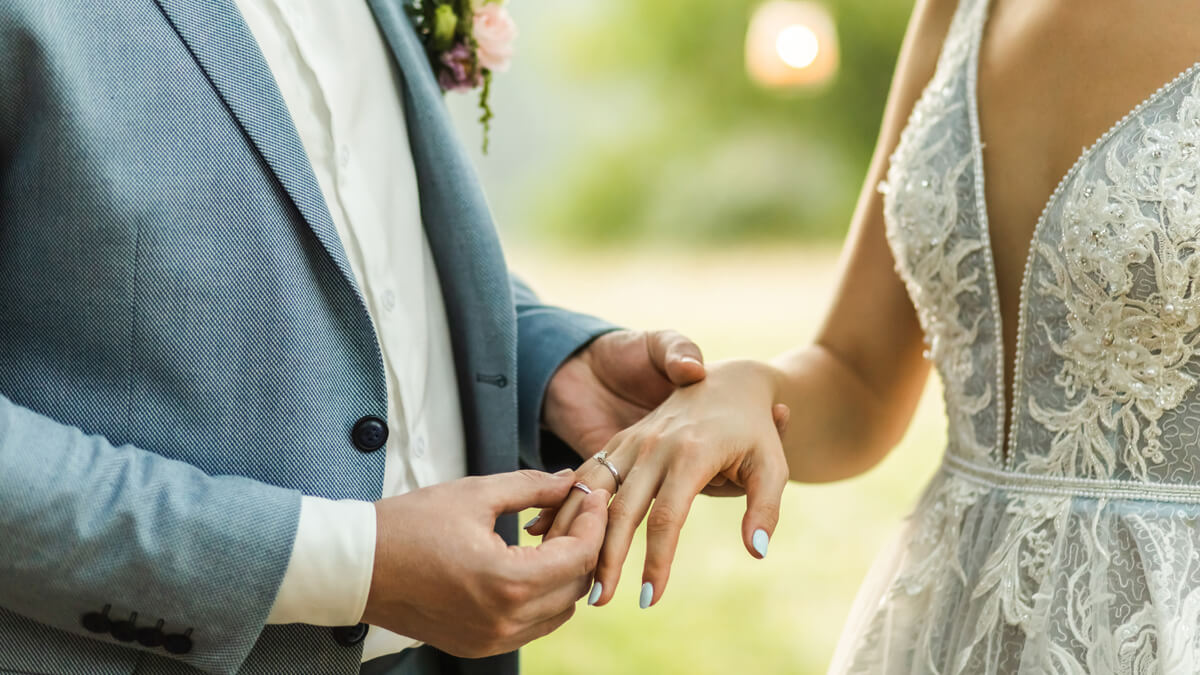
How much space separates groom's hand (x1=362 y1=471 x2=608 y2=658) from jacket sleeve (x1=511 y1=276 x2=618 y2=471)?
39cm

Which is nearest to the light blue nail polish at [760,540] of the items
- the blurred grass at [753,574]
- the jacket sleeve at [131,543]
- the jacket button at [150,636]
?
the jacket sleeve at [131,543]

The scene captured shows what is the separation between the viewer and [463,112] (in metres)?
5.52

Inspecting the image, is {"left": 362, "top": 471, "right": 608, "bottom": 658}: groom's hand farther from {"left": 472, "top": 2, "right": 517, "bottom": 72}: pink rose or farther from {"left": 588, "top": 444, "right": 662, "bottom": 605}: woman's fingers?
{"left": 472, "top": 2, "right": 517, "bottom": 72}: pink rose

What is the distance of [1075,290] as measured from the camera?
108cm

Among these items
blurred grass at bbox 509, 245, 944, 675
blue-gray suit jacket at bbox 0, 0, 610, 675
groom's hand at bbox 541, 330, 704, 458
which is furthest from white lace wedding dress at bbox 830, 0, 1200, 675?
blurred grass at bbox 509, 245, 944, 675

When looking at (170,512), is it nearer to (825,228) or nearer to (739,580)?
(739,580)

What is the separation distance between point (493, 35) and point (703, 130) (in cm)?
543

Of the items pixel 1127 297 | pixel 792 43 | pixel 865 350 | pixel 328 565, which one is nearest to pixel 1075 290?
pixel 1127 297

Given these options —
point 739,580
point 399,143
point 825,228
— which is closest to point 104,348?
point 399,143

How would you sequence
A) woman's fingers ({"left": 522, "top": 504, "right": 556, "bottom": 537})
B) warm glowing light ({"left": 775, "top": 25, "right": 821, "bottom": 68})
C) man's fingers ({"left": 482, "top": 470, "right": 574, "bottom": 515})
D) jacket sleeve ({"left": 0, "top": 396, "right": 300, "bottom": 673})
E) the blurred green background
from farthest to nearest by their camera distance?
the blurred green background < warm glowing light ({"left": 775, "top": 25, "right": 821, "bottom": 68}) < woman's fingers ({"left": 522, "top": 504, "right": 556, "bottom": 537}) < man's fingers ({"left": 482, "top": 470, "right": 574, "bottom": 515}) < jacket sleeve ({"left": 0, "top": 396, "right": 300, "bottom": 673})

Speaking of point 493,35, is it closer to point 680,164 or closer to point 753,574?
point 753,574

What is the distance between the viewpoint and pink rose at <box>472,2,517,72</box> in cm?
143

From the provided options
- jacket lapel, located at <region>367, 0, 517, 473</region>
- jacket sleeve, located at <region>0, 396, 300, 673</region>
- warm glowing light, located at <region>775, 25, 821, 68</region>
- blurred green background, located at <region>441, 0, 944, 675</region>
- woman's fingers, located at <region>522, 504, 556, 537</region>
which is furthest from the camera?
blurred green background, located at <region>441, 0, 944, 675</region>

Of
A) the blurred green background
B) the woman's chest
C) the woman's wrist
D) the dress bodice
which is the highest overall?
the woman's chest
